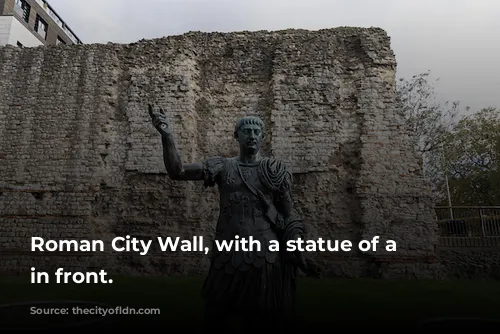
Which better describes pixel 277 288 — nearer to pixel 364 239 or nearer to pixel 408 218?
pixel 364 239

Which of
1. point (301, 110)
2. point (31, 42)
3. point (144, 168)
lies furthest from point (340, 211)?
point (31, 42)

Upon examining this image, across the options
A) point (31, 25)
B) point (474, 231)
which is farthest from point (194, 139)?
point (31, 25)

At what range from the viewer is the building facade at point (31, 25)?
1912 centimetres

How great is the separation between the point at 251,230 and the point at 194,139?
290 inches

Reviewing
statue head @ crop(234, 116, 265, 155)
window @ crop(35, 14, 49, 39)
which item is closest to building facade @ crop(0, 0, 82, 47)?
window @ crop(35, 14, 49, 39)

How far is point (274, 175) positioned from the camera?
8.34 feet

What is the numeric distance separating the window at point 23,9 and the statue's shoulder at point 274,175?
2544cm

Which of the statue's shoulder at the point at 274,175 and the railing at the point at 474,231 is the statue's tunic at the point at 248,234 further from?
the railing at the point at 474,231

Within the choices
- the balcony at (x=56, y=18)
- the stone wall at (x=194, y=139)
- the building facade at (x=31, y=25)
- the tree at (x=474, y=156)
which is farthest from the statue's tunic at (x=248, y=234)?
the balcony at (x=56, y=18)

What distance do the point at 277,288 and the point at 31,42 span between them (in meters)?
24.0

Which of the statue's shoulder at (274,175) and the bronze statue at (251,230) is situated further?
the statue's shoulder at (274,175)

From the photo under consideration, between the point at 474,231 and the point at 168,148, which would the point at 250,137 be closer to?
the point at 168,148

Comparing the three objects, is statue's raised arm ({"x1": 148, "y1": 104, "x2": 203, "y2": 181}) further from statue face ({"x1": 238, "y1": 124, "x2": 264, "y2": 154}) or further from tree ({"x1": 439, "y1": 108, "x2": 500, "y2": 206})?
tree ({"x1": 439, "y1": 108, "x2": 500, "y2": 206})

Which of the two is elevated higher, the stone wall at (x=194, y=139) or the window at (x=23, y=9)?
the window at (x=23, y=9)
